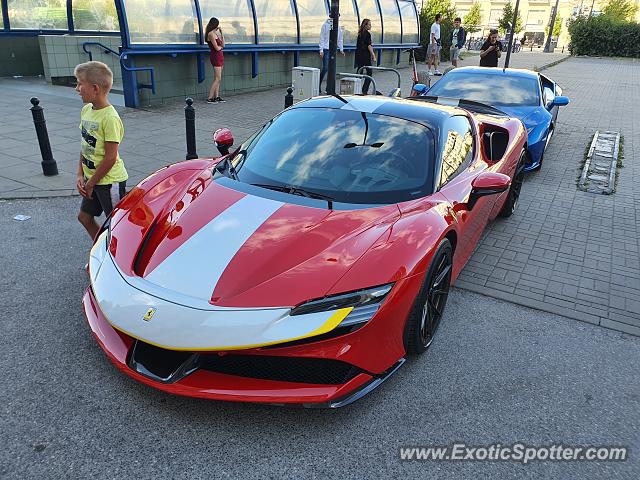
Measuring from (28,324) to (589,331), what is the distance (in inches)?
150

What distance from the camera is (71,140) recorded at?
26.2 ft

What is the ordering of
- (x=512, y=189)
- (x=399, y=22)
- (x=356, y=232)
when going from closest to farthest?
(x=356, y=232)
(x=512, y=189)
(x=399, y=22)

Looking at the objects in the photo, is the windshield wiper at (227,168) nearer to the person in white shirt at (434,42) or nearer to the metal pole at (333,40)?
the metal pole at (333,40)

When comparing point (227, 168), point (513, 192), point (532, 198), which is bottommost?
point (532, 198)

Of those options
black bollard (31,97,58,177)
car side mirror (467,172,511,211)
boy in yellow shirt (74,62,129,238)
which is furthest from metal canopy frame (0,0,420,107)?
car side mirror (467,172,511,211)

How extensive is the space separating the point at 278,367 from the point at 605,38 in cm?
4704

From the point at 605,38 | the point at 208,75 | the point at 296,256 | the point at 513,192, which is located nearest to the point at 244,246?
the point at 296,256

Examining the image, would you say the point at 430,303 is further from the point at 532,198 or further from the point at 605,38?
the point at 605,38

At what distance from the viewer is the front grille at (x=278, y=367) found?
7.71 feet

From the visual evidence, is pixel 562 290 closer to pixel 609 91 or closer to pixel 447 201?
pixel 447 201

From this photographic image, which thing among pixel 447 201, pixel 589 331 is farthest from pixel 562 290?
pixel 447 201

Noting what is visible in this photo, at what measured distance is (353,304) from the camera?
95.0 inches

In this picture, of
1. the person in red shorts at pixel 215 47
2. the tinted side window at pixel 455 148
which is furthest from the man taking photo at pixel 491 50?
the tinted side window at pixel 455 148

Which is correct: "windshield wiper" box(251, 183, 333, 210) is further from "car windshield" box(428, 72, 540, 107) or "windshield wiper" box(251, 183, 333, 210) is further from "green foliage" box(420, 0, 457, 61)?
"green foliage" box(420, 0, 457, 61)
